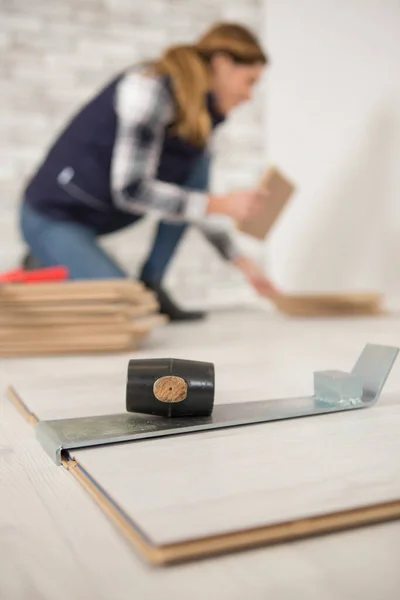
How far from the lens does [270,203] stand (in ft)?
7.29

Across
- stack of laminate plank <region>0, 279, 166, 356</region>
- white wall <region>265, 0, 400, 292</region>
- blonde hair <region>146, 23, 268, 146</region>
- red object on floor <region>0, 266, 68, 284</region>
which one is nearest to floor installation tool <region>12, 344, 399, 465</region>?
stack of laminate plank <region>0, 279, 166, 356</region>

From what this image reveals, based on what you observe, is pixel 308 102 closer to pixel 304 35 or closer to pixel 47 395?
pixel 304 35

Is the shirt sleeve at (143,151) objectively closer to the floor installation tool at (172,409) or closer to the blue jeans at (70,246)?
the blue jeans at (70,246)

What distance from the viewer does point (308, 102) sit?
2.91 meters

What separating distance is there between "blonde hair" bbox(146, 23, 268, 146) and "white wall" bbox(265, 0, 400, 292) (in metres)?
0.64

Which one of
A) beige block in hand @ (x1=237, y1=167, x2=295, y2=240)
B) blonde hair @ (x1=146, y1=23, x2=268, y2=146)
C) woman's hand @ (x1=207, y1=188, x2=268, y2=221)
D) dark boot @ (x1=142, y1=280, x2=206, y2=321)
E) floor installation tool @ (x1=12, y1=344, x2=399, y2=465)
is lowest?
floor installation tool @ (x1=12, y1=344, x2=399, y2=465)

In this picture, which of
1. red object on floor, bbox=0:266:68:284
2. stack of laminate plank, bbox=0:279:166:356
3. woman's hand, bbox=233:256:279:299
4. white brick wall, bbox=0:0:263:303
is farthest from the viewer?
white brick wall, bbox=0:0:263:303

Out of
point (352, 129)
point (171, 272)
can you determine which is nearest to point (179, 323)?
point (171, 272)

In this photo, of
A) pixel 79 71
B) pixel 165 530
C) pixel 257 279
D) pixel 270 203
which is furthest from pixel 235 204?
pixel 165 530

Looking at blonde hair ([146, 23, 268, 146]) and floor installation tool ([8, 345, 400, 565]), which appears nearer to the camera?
floor installation tool ([8, 345, 400, 565])

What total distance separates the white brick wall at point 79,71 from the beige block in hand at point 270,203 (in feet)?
2.93

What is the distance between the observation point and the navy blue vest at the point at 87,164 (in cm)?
212

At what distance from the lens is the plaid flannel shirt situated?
196 cm

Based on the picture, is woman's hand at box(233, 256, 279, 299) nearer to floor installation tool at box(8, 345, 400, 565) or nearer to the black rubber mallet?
floor installation tool at box(8, 345, 400, 565)
